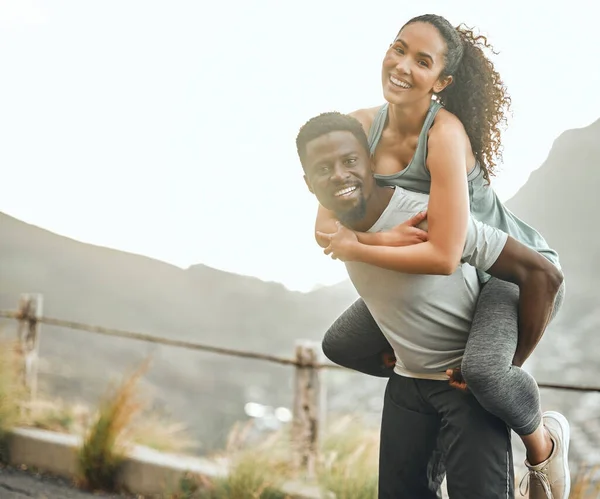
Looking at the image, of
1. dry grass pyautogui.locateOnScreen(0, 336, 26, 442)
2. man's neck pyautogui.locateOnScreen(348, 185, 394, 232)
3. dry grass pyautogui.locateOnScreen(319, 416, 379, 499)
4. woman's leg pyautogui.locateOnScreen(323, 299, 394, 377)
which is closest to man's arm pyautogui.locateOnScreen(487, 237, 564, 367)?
man's neck pyautogui.locateOnScreen(348, 185, 394, 232)

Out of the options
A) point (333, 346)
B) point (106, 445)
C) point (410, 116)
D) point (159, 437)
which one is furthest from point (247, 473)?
point (410, 116)

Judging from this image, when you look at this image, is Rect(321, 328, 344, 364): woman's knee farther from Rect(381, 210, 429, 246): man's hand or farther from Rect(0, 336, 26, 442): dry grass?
Rect(0, 336, 26, 442): dry grass

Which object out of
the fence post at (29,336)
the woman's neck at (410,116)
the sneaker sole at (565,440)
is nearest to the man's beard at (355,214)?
the woman's neck at (410,116)

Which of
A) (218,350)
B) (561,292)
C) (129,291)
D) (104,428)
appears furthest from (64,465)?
(129,291)

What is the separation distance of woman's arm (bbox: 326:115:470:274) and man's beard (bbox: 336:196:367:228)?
90 mm

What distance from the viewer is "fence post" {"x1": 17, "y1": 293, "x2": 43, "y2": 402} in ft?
13.9

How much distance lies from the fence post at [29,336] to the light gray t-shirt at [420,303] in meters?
2.96

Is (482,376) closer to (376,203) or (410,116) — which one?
(376,203)

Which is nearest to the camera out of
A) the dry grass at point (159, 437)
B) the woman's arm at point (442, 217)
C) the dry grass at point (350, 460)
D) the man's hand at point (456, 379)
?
the woman's arm at point (442, 217)

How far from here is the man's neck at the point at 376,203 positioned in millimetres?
1590

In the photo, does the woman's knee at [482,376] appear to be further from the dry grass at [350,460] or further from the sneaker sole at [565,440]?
the dry grass at [350,460]

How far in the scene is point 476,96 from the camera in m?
1.62

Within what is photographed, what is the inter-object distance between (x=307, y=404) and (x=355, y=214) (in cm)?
191

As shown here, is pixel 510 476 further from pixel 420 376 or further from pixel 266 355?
pixel 266 355
